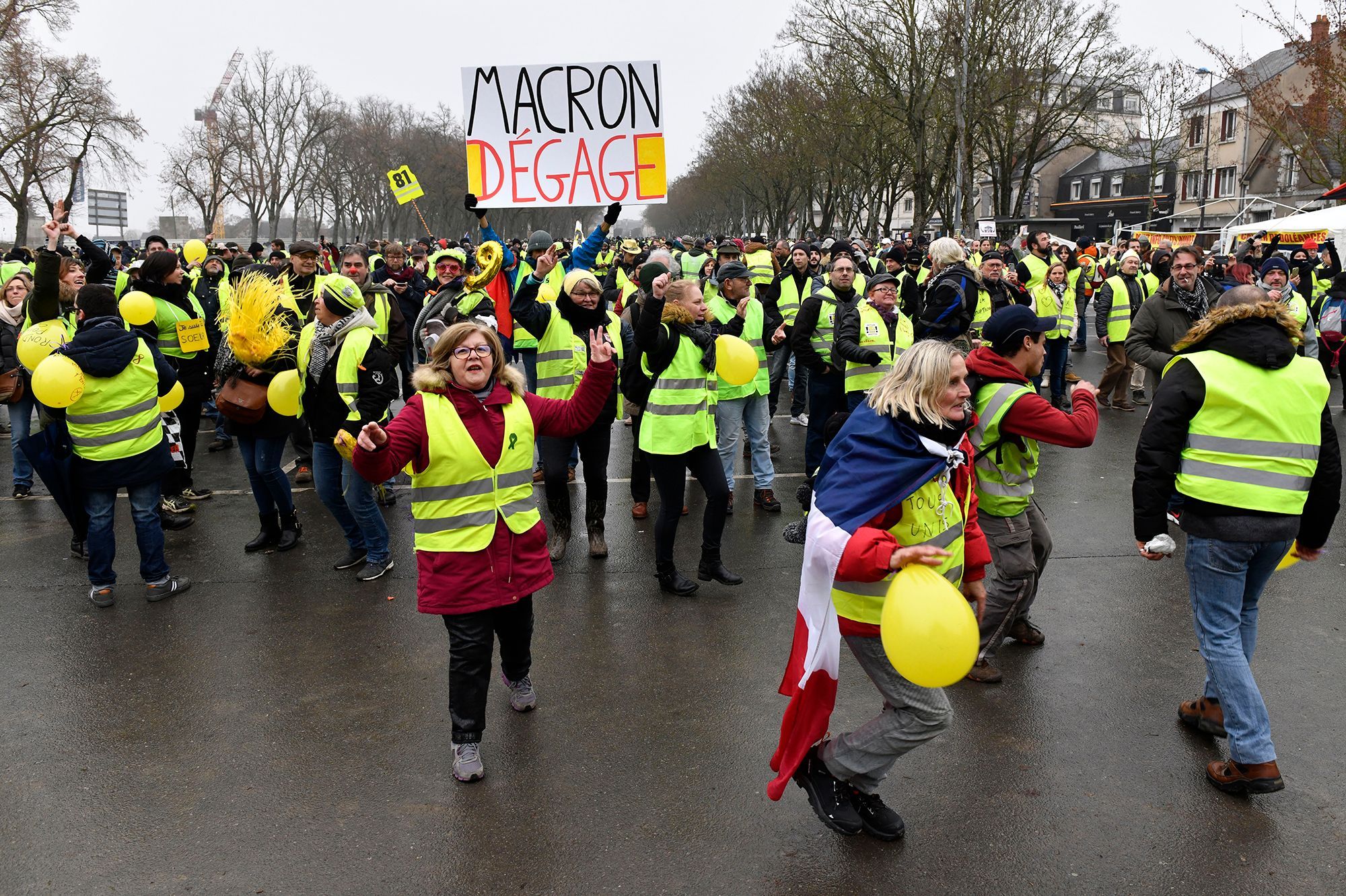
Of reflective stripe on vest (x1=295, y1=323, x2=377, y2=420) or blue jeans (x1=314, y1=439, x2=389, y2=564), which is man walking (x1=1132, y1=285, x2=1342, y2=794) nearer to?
reflective stripe on vest (x1=295, y1=323, x2=377, y2=420)

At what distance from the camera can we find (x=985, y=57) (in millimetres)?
30453

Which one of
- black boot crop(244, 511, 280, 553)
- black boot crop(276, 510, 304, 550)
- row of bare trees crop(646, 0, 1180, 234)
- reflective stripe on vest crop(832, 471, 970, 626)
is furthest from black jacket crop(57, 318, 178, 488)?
row of bare trees crop(646, 0, 1180, 234)

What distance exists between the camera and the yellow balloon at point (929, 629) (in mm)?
2910

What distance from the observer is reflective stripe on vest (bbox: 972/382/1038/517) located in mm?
4387

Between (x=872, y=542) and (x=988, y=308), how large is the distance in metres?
6.63

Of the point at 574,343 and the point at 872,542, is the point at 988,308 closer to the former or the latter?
the point at 574,343

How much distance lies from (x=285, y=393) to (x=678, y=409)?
247 centimetres

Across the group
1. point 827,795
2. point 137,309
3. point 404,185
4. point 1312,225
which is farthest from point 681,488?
point 1312,225

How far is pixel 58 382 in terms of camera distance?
5.53 meters

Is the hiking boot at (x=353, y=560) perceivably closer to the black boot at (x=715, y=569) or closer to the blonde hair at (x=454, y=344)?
the black boot at (x=715, y=569)

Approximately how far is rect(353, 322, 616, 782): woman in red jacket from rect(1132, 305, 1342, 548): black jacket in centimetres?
209

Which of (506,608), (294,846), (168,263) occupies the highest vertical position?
(168,263)

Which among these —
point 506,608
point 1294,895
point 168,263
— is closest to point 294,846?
point 506,608

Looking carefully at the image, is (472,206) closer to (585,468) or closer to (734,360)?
(585,468)
